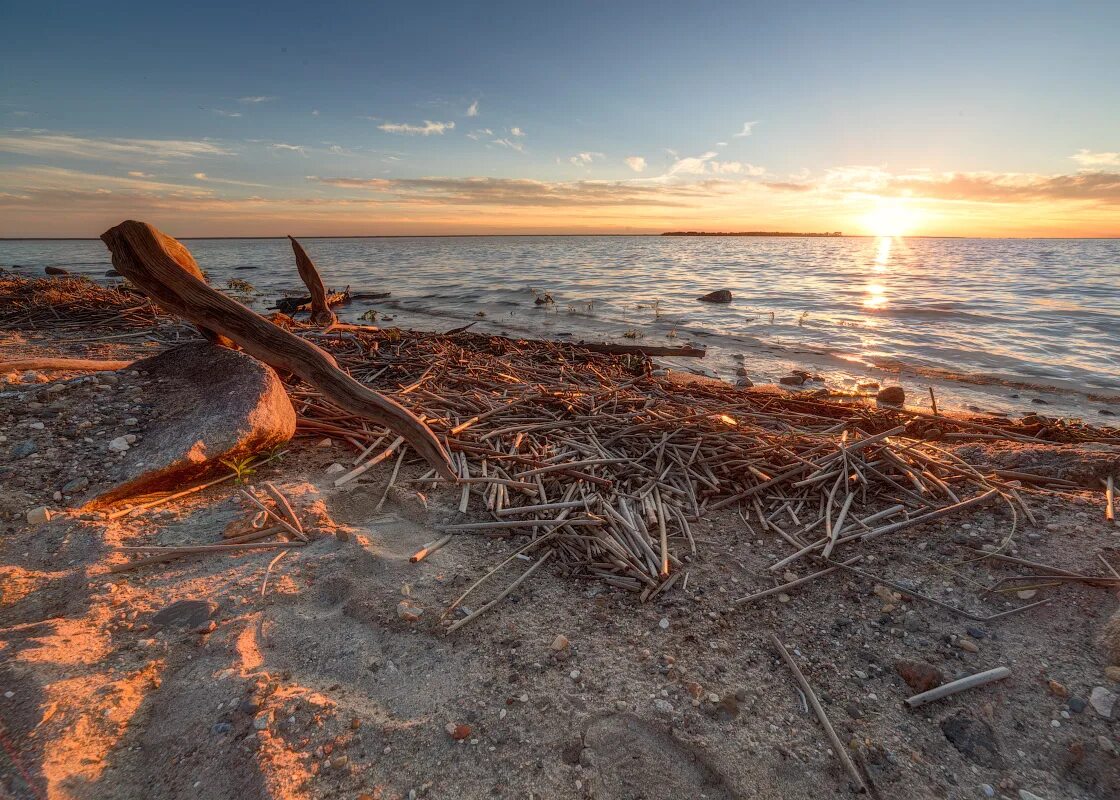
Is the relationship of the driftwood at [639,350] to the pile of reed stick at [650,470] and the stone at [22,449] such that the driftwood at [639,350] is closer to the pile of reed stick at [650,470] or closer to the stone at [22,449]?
the pile of reed stick at [650,470]

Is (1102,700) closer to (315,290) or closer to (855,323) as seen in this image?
(315,290)

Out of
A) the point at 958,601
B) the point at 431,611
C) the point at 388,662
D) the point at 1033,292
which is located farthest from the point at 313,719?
the point at 1033,292

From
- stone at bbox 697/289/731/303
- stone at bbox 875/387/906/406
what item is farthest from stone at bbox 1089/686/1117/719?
stone at bbox 697/289/731/303

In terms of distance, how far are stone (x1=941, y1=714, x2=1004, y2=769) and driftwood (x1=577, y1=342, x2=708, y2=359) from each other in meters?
6.69

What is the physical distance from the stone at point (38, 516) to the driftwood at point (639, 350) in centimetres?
663

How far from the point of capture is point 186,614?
2.09 m

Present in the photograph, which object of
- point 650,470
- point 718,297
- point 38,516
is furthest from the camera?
point 718,297

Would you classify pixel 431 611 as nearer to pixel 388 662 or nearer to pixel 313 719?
pixel 388 662

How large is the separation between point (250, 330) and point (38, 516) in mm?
1338

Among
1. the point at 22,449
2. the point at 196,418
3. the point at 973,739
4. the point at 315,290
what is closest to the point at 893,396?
the point at 973,739

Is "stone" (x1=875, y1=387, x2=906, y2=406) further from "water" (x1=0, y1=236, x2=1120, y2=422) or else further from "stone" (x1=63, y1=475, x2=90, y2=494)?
"stone" (x1=63, y1=475, x2=90, y2=494)

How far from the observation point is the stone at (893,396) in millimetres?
7234

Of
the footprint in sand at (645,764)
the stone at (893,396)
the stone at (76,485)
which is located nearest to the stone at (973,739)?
the footprint in sand at (645,764)

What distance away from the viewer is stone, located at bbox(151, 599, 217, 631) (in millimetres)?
2041
